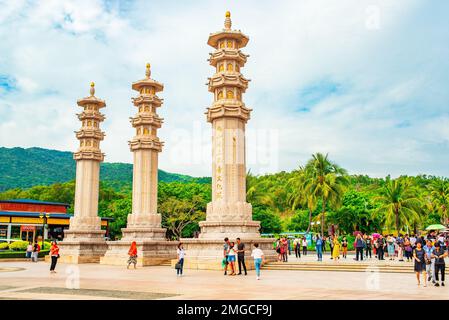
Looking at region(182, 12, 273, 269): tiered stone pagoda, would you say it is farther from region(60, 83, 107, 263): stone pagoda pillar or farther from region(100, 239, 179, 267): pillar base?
region(60, 83, 107, 263): stone pagoda pillar

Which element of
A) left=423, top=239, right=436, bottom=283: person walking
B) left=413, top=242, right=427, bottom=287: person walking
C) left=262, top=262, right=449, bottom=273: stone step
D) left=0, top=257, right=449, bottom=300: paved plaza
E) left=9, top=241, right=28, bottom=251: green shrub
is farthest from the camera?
left=9, top=241, right=28, bottom=251: green shrub

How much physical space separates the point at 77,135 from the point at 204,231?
716 inches

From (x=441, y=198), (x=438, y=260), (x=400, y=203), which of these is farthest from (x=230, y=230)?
(x=441, y=198)

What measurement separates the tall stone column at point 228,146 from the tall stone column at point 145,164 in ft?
29.1

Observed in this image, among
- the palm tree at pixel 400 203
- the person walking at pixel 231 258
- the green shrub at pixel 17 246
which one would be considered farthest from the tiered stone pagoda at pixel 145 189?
the palm tree at pixel 400 203

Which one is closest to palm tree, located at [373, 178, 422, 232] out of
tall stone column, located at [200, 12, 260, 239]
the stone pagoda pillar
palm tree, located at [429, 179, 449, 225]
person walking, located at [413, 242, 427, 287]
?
palm tree, located at [429, 179, 449, 225]

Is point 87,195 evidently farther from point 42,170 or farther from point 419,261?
point 42,170

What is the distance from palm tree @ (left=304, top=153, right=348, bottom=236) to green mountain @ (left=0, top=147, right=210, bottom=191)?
9378cm

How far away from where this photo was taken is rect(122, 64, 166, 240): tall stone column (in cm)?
3481

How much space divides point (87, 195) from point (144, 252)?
31.0 feet

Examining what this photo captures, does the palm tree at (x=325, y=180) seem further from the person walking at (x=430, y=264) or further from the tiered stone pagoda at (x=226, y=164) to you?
the person walking at (x=430, y=264)

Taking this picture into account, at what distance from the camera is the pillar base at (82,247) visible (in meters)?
36.1
